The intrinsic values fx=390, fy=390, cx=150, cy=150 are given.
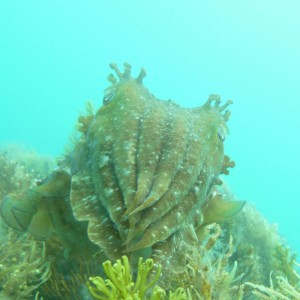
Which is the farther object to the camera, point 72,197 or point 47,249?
point 47,249

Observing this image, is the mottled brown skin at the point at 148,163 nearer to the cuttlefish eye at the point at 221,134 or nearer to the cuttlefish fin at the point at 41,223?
the cuttlefish eye at the point at 221,134

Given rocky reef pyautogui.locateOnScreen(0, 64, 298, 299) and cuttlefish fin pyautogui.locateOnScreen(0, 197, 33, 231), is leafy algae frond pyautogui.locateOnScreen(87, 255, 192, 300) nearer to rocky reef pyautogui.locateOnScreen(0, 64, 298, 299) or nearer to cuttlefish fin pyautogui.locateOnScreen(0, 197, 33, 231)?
rocky reef pyautogui.locateOnScreen(0, 64, 298, 299)

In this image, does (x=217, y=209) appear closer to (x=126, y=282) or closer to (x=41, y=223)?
(x=126, y=282)

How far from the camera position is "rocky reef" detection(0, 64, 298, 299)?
2.65 meters

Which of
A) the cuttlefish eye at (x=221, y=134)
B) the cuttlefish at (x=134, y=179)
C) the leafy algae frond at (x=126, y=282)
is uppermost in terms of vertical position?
the cuttlefish eye at (x=221, y=134)

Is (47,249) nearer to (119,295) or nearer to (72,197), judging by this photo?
(72,197)

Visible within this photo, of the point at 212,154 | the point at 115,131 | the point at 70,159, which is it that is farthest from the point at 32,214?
the point at 212,154

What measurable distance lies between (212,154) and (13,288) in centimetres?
232

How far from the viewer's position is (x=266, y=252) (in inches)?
349

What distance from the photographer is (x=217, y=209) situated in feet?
11.7

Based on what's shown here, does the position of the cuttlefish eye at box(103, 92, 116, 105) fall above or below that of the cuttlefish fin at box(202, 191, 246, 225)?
above

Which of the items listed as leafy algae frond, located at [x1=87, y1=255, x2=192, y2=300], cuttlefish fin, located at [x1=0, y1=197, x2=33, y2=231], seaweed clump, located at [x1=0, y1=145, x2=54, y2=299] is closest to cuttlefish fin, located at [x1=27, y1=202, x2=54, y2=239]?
cuttlefish fin, located at [x1=0, y1=197, x2=33, y2=231]

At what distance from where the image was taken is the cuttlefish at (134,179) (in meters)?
2.66

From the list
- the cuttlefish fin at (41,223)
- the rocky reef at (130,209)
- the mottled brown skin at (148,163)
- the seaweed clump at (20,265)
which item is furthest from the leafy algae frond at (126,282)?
the seaweed clump at (20,265)
